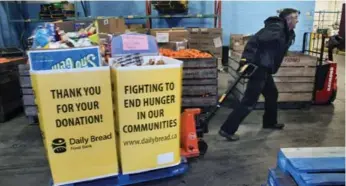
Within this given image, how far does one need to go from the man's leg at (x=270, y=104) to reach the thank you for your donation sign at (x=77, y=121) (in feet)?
6.95

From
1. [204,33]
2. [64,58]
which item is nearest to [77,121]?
[64,58]

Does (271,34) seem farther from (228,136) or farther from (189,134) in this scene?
(189,134)

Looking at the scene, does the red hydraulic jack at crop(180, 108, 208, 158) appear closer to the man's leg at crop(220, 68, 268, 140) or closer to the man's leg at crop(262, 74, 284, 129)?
the man's leg at crop(220, 68, 268, 140)

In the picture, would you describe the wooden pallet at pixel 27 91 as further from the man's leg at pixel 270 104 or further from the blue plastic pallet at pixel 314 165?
the blue plastic pallet at pixel 314 165

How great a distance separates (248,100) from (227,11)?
618 centimetres

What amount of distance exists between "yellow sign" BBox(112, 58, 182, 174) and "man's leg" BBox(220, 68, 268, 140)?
1.17 metres

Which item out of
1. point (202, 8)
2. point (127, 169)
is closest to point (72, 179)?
point (127, 169)

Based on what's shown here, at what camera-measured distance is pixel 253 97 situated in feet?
11.0

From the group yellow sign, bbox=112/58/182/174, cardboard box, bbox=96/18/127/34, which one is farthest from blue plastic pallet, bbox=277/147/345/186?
cardboard box, bbox=96/18/127/34

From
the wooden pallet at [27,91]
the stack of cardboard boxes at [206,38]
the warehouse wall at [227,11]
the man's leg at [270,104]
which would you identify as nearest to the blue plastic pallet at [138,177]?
the man's leg at [270,104]

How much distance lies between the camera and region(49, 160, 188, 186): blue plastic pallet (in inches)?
95.7

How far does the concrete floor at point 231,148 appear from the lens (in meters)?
2.73

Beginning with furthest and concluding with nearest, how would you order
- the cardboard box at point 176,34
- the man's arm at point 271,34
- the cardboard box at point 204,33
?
the cardboard box at point 204,33
the cardboard box at point 176,34
the man's arm at point 271,34

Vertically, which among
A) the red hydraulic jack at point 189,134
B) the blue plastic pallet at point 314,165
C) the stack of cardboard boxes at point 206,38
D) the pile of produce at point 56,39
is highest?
the pile of produce at point 56,39
